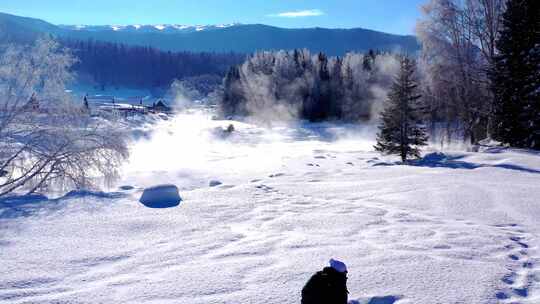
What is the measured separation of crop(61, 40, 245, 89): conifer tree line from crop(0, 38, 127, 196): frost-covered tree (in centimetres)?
11373

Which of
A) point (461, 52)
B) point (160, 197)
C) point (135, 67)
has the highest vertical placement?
point (135, 67)


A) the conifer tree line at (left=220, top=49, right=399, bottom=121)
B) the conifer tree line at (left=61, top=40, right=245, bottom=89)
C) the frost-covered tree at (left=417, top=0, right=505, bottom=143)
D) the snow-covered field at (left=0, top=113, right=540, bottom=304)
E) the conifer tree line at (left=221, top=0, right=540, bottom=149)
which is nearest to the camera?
the snow-covered field at (left=0, top=113, right=540, bottom=304)

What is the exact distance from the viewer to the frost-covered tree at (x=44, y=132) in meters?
12.7

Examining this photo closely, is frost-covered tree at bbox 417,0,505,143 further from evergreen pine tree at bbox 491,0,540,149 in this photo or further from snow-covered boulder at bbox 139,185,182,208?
snow-covered boulder at bbox 139,185,182,208

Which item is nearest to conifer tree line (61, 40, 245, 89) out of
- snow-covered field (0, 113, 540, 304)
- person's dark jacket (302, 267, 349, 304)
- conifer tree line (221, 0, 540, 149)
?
conifer tree line (221, 0, 540, 149)

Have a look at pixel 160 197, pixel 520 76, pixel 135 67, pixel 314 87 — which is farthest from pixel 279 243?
pixel 135 67

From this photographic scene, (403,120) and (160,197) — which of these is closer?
(160,197)

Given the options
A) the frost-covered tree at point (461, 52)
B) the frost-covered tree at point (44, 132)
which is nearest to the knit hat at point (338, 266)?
the frost-covered tree at point (44, 132)

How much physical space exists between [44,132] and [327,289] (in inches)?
468

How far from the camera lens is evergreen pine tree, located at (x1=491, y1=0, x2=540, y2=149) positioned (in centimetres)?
2086

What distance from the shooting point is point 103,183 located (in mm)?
13461

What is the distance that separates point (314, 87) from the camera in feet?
198

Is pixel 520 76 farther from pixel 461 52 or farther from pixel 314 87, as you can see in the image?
pixel 314 87

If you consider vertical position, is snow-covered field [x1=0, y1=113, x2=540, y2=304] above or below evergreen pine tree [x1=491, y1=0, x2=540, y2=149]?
below
